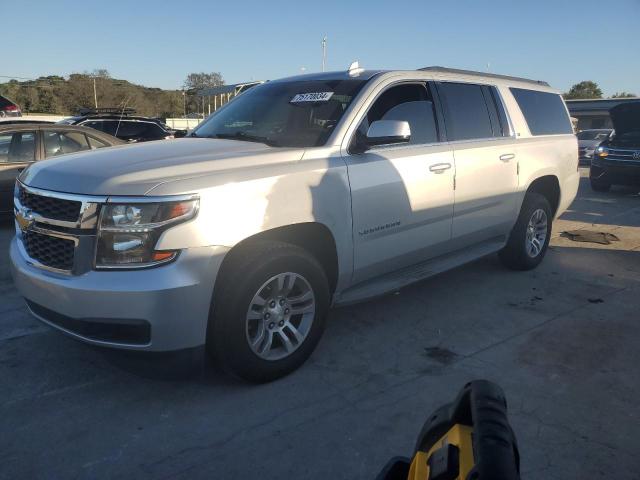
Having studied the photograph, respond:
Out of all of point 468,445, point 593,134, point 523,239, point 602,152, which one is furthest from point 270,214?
point 593,134

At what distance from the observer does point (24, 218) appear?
3.12 m

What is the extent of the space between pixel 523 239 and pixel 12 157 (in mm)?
7164

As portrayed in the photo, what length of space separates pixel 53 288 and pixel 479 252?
3.54m

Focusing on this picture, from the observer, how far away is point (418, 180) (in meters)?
3.94

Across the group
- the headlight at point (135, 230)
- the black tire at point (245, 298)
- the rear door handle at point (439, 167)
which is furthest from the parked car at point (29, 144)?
the rear door handle at point (439, 167)

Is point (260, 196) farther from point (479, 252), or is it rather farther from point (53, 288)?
point (479, 252)

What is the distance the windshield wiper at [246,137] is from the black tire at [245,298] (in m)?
0.87

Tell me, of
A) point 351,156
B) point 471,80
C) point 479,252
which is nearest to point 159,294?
point 351,156

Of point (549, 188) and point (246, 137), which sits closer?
point (246, 137)

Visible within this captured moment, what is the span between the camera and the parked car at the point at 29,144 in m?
7.49

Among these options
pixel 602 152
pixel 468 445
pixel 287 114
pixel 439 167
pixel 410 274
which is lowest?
pixel 410 274

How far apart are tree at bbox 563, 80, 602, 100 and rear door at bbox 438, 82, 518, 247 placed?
280 feet

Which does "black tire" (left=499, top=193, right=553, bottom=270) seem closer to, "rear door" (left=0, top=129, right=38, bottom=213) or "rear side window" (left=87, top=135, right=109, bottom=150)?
"rear side window" (left=87, top=135, right=109, bottom=150)

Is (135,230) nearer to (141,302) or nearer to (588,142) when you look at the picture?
(141,302)
